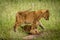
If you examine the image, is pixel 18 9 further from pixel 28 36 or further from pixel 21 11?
pixel 28 36

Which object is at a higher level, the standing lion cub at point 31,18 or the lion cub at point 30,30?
the standing lion cub at point 31,18

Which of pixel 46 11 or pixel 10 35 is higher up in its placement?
pixel 46 11

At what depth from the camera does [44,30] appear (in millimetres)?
2145

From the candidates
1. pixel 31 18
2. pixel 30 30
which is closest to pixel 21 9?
pixel 31 18

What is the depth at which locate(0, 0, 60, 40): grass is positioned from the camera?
2.12 metres

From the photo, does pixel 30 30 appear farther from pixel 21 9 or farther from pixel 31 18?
pixel 21 9

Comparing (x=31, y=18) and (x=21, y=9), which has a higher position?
(x=21, y=9)

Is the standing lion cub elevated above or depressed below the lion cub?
above

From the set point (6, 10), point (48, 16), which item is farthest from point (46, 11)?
point (6, 10)

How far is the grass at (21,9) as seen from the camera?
2121mm

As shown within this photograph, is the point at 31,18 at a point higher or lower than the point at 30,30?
higher

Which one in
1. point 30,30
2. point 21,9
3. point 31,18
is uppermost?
point 21,9

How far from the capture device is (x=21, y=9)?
2.16m

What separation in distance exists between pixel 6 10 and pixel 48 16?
21.9 inches
